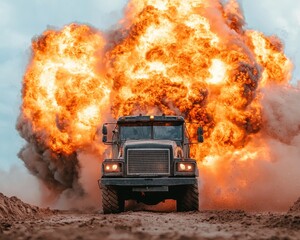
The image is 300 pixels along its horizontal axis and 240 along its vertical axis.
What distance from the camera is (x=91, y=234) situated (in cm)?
890

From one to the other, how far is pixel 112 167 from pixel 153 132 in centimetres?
240

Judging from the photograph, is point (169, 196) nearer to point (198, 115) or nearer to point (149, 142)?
point (149, 142)

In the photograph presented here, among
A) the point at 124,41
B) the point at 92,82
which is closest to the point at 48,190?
the point at 92,82

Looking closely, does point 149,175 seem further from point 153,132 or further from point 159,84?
point 159,84

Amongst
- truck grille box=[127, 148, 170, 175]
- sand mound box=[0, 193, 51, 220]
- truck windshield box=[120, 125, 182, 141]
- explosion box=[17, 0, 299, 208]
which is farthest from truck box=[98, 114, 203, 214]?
explosion box=[17, 0, 299, 208]

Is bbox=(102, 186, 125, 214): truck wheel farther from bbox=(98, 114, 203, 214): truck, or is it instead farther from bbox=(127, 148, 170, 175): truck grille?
bbox=(127, 148, 170, 175): truck grille

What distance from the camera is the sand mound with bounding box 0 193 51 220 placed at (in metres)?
17.3

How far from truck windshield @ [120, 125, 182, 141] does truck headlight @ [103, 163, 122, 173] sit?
179 cm

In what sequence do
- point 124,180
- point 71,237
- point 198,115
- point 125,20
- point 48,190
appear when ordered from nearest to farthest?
point 71,237, point 124,180, point 198,115, point 125,20, point 48,190

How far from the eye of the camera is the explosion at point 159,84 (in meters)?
27.6

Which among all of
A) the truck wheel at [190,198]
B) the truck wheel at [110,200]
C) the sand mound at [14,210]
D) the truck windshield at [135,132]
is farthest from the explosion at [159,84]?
the sand mound at [14,210]

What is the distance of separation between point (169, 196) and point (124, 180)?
2117 millimetres

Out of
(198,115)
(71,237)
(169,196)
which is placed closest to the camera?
(71,237)

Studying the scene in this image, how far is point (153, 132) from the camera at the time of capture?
64.8ft
